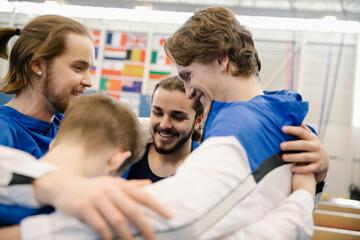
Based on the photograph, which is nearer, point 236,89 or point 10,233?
point 10,233

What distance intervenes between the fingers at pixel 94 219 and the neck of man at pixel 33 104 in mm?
916

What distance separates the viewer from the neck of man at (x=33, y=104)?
155 centimetres

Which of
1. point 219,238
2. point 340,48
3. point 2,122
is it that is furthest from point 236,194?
point 340,48

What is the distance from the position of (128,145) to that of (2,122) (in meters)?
0.60

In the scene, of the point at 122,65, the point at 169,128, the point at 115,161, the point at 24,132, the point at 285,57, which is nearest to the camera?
the point at 115,161

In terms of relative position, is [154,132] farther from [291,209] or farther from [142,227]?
[142,227]

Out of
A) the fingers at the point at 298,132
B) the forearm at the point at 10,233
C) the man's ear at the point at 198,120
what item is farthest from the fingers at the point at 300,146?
the man's ear at the point at 198,120

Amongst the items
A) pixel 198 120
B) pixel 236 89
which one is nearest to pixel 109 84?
pixel 198 120

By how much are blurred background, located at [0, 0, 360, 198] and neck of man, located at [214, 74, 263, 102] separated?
6.66m

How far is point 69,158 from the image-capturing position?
90 cm

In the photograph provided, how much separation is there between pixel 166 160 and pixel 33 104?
33.5 inches

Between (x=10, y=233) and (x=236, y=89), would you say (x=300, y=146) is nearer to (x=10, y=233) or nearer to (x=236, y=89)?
(x=236, y=89)

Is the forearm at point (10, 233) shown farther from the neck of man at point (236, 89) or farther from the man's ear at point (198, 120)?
the man's ear at point (198, 120)

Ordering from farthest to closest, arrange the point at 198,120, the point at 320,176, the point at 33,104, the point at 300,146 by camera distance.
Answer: the point at 198,120
the point at 33,104
the point at 320,176
the point at 300,146
